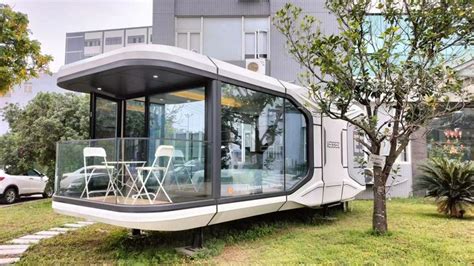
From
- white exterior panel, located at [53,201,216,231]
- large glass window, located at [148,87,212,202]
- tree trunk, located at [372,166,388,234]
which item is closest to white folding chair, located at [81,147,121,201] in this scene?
white exterior panel, located at [53,201,216,231]

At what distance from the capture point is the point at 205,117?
573cm

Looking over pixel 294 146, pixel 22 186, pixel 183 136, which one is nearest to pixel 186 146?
pixel 183 136

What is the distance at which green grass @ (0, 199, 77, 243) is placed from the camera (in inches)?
278

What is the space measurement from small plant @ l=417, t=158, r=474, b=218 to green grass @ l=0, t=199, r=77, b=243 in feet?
28.3

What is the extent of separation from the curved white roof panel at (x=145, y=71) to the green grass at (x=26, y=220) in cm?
297

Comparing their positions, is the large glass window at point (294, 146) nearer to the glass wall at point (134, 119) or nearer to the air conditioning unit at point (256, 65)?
the glass wall at point (134, 119)

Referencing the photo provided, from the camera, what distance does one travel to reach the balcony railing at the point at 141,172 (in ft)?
16.8

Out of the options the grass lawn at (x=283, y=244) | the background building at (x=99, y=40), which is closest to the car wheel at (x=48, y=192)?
the grass lawn at (x=283, y=244)

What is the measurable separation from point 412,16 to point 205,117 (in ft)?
12.7

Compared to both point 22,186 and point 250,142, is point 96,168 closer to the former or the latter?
point 250,142

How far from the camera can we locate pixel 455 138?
1273cm

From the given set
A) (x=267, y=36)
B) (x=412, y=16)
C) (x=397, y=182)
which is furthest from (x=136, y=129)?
(x=397, y=182)

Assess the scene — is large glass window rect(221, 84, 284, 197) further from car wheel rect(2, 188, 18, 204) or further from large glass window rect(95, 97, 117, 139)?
car wheel rect(2, 188, 18, 204)

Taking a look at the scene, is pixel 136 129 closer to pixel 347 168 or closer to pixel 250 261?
pixel 250 261
